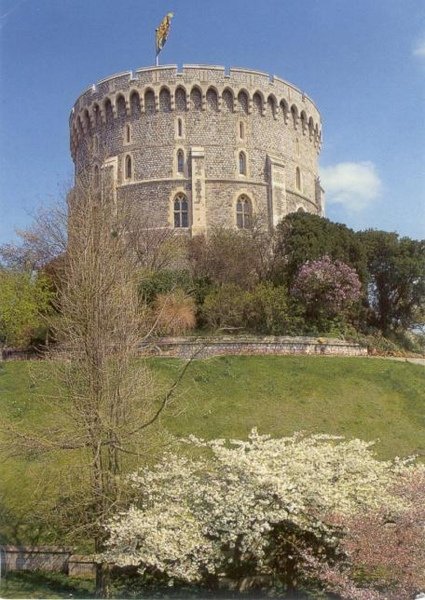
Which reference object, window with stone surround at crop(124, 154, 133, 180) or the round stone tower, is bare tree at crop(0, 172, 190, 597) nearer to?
the round stone tower

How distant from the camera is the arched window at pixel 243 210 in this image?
41500 millimetres

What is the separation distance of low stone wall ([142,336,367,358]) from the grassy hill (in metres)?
0.76

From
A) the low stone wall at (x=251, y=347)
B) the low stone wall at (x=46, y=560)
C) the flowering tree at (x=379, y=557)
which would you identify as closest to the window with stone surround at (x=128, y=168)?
the low stone wall at (x=251, y=347)

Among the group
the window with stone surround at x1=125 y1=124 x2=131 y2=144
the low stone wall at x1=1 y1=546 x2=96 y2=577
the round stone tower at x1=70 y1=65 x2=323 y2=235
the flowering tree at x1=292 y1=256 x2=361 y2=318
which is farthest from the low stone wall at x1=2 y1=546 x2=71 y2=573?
the window with stone surround at x1=125 y1=124 x2=131 y2=144

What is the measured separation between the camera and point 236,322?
1175 inches

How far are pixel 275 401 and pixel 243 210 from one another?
21.4m

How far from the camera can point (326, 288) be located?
30.8 m

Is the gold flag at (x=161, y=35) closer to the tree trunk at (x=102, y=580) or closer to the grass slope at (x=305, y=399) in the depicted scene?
the grass slope at (x=305, y=399)

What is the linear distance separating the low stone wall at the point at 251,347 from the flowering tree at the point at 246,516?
45.8 ft

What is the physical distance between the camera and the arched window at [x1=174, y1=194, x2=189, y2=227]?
135 ft

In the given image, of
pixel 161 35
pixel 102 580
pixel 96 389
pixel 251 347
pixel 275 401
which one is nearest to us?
pixel 102 580

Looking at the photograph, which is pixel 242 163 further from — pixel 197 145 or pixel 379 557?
pixel 379 557

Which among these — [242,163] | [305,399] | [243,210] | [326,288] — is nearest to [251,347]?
[305,399]

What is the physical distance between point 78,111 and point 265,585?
38157mm
